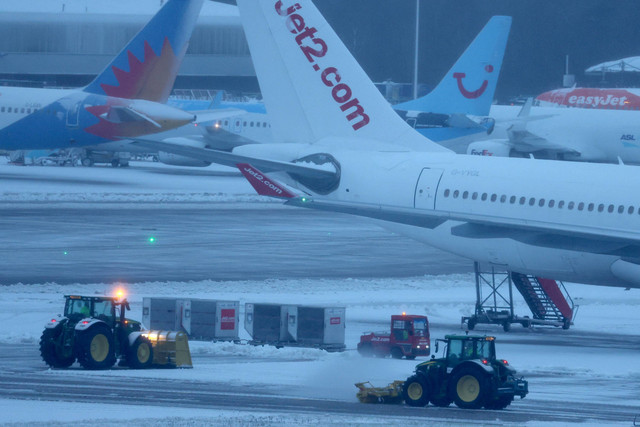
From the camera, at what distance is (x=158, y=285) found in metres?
31.9

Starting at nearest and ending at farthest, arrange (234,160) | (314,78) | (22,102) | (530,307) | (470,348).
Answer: (470,348) < (234,160) < (530,307) < (314,78) < (22,102)

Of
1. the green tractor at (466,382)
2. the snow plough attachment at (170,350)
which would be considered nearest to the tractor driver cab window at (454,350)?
the green tractor at (466,382)

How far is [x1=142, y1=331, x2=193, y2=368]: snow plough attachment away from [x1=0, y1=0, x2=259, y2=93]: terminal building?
96543mm

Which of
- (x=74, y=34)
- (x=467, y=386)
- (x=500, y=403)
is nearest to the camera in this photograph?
(x=500, y=403)

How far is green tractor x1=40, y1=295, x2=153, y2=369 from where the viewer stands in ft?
65.8

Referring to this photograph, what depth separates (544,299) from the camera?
29797 millimetres

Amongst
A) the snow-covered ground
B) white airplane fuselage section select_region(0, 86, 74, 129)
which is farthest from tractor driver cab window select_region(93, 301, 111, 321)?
white airplane fuselage section select_region(0, 86, 74, 129)

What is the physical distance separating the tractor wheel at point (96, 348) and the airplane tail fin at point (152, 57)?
146 feet

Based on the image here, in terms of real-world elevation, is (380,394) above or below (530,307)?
below

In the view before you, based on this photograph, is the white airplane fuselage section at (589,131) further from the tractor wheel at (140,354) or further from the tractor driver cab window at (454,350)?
the tractor driver cab window at (454,350)

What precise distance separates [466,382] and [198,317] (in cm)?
877

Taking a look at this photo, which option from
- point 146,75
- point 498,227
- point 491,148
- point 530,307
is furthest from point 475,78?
point 498,227

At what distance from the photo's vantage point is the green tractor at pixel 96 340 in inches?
789

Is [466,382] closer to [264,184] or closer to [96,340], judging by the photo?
[96,340]
